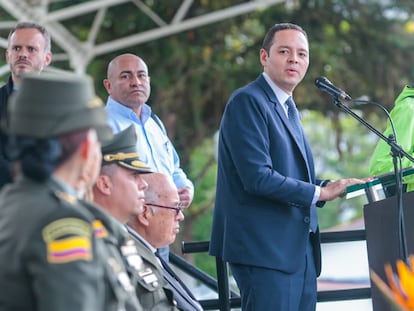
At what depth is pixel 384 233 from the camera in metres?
5.00

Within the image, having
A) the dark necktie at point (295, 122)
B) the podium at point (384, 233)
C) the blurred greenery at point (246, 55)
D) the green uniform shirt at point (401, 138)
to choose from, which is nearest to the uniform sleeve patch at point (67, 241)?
the podium at point (384, 233)

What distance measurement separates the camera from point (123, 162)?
163 inches

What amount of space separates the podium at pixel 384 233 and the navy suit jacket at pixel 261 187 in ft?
1.00

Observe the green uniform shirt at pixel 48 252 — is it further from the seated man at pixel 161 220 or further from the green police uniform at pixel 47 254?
the seated man at pixel 161 220

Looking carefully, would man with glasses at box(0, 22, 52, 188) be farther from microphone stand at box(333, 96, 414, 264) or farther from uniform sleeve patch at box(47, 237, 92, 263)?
uniform sleeve patch at box(47, 237, 92, 263)

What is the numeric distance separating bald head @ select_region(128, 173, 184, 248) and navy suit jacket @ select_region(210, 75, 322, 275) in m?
0.35

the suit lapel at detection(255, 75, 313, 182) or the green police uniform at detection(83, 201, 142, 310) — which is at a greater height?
the suit lapel at detection(255, 75, 313, 182)

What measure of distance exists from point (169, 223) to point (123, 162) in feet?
2.05

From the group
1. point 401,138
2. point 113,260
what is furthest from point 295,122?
point 113,260

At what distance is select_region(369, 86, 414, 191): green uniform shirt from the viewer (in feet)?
17.3

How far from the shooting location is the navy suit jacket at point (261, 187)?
4.89 m

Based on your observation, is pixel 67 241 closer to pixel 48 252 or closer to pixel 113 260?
pixel 48 252

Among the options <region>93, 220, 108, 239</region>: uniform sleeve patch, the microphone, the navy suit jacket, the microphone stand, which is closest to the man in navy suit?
the navy suit jacket

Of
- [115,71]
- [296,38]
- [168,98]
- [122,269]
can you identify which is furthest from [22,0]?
[122,269]
